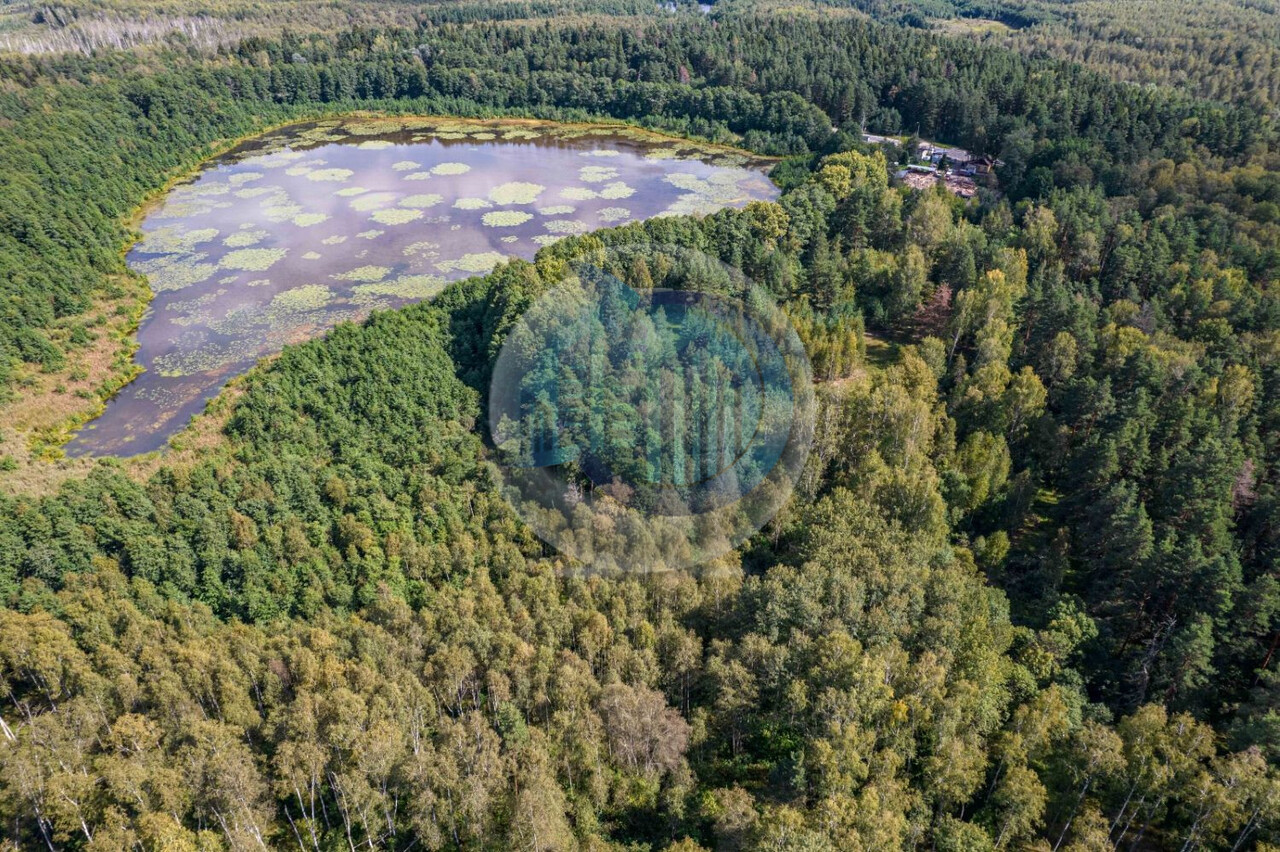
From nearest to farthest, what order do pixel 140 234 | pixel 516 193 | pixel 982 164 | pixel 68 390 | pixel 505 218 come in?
pixel 68 390, pixel 140 234, pixel 505 218, pixel 516 193, pixel 982 164

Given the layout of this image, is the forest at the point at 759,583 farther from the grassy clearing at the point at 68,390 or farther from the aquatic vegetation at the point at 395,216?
the aquatic vegetation at the point at 395,216

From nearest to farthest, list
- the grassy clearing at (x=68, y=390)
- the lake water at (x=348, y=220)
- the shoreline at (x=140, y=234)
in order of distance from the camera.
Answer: the grassy clearing at (x=68, y=390)
the shoreline at (x=140, y=234)
the lake water at (x=348, y=220)

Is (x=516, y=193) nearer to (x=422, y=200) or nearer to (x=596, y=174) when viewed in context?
(x=422, y=200)

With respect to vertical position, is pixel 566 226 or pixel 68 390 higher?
pixel 566 226

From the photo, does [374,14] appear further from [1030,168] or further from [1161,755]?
[1161,755]

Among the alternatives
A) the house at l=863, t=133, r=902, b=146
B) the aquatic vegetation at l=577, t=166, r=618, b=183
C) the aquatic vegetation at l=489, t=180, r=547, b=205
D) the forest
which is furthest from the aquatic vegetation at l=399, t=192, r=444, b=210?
the house at l=863, t=133, r=902, b=146

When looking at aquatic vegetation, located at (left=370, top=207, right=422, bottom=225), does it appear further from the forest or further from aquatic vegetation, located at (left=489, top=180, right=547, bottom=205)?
the forest

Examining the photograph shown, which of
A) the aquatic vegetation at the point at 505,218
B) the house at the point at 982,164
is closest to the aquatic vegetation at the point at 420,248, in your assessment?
the aquatic vegetation at the point at 505,218

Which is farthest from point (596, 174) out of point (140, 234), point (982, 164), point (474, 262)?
point (140, 234)
